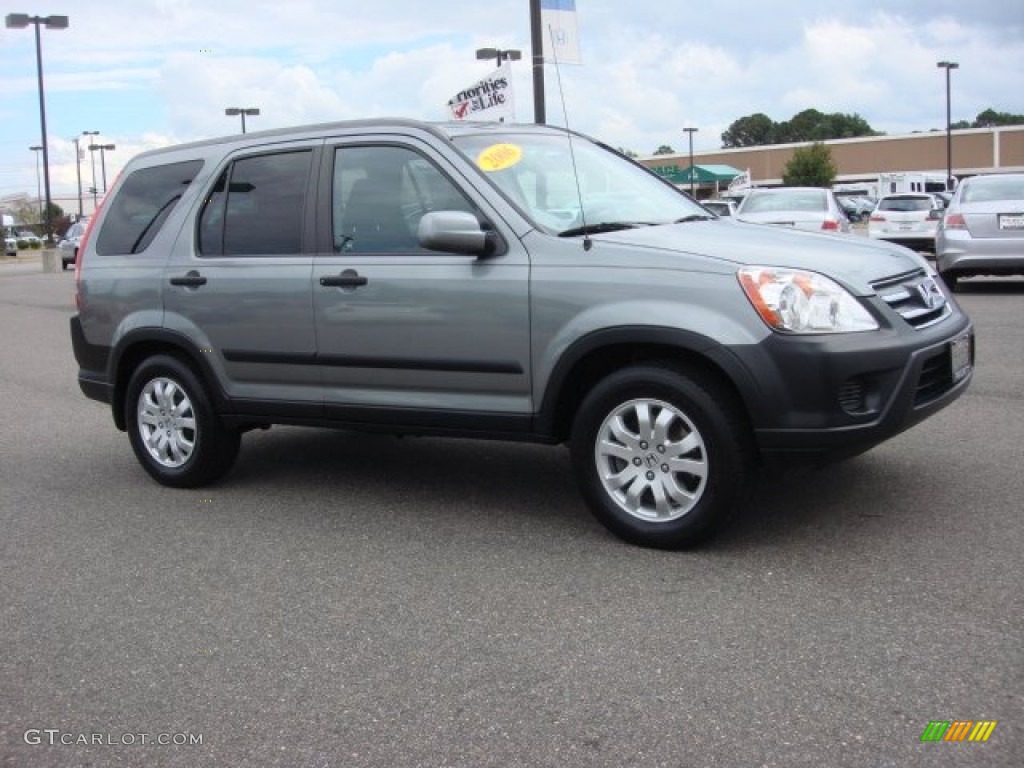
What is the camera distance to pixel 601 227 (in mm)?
4977

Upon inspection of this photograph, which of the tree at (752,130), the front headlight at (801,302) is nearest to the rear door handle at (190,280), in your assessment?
the front headlight at (801,302)

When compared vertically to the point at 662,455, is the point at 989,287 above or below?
above

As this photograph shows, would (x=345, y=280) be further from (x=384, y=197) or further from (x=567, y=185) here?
(x=567, y=185)

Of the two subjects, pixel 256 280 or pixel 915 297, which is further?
pixel 256 280

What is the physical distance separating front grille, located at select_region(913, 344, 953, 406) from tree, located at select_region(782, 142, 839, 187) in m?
82.1

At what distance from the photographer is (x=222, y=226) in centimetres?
587

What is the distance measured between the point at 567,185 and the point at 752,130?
144 meters

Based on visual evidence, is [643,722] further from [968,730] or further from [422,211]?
[422,211]

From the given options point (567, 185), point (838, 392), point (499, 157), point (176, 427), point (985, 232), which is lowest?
point (176, 427)

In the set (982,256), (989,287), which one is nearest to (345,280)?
(982,256)

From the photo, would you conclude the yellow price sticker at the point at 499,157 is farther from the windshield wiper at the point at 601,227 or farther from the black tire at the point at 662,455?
the black tire at the point at 662,455

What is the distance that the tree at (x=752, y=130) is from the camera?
141125 mm

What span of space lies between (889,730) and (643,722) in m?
0.66

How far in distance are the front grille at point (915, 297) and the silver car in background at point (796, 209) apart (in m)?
10.7
